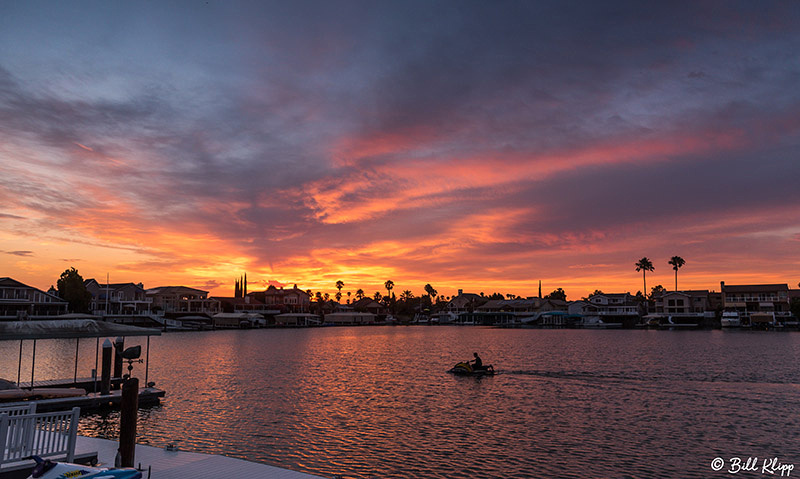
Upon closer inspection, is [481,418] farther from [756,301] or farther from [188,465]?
[756,301]

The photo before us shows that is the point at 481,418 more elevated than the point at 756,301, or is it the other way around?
the point at 756,301

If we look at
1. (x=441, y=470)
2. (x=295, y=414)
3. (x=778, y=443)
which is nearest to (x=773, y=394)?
(x=778, y=443)

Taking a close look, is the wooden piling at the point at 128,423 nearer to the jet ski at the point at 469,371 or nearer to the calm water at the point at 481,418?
the calm water at the point at 481,418

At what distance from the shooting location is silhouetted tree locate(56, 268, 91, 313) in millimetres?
140250

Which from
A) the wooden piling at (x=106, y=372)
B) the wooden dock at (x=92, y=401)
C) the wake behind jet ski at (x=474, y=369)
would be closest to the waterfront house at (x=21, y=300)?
the wooden piling at (x=106, y=372)

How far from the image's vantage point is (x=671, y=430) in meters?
27.4

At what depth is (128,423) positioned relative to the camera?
15836mm

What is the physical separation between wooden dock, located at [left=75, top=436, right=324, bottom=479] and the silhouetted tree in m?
146

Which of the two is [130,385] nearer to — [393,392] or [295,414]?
[295,414]

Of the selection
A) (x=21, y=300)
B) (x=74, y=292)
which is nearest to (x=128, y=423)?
(x=21, y=300)

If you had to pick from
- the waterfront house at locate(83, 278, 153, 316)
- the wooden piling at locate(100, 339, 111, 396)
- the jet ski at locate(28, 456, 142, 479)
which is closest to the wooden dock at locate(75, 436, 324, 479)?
the jet ski at locate(28, 456, 142, 479)

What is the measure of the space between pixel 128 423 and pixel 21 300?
138 meters

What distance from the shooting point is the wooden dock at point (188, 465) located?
49.5 ft

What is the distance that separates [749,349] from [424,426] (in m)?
72.1
